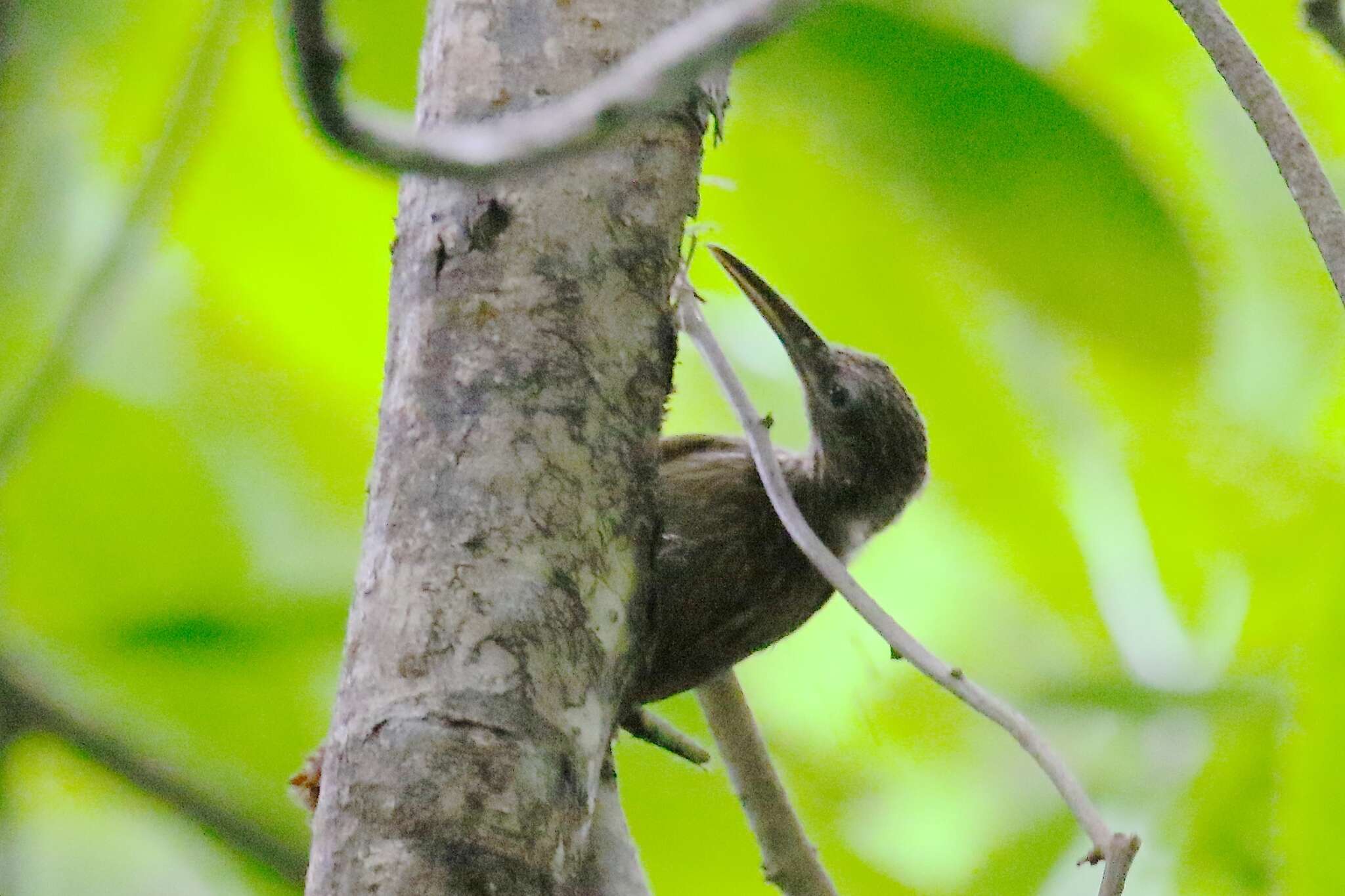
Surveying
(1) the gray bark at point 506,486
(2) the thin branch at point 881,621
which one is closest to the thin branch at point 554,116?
(1) the gray bark at point 506,486

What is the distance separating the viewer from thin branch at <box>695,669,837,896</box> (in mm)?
2434

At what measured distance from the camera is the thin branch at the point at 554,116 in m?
0.80

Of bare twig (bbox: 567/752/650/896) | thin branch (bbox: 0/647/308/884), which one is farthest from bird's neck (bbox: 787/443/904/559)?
thin branch (bbox: 0/647/308/884)

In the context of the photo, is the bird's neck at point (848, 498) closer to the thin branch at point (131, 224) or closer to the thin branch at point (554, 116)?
the thin branch at point (131, 224)

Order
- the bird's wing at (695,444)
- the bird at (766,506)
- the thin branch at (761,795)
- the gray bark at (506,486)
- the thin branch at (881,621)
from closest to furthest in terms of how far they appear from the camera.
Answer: the gray bark at (506,486) → the thin branch at (881,621) → the bird at (766,506) → the thin branch at (761,795) → the bird's wing at (695,444)

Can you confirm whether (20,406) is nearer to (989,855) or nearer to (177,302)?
(177,302)

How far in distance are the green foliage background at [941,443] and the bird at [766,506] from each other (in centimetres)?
39

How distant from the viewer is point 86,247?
84.1 inches

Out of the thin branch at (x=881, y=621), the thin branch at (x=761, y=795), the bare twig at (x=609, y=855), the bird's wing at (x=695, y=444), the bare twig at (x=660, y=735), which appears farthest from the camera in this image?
the bird's wing at (x=695, y=444)

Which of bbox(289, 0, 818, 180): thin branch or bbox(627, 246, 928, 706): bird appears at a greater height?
bbox(289, 0, 818, 180): thin branch

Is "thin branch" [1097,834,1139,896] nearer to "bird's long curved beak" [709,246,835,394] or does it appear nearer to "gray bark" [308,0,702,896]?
"gray bark" [308,0,702,896]

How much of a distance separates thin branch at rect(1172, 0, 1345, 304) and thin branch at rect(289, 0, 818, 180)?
80 cm

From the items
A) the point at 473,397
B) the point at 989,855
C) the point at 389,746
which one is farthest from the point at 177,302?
the point at 989,855

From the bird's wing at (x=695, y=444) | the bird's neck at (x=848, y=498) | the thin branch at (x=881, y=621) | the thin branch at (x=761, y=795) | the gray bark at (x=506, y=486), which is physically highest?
the gray bark at (x=506, y=486)
